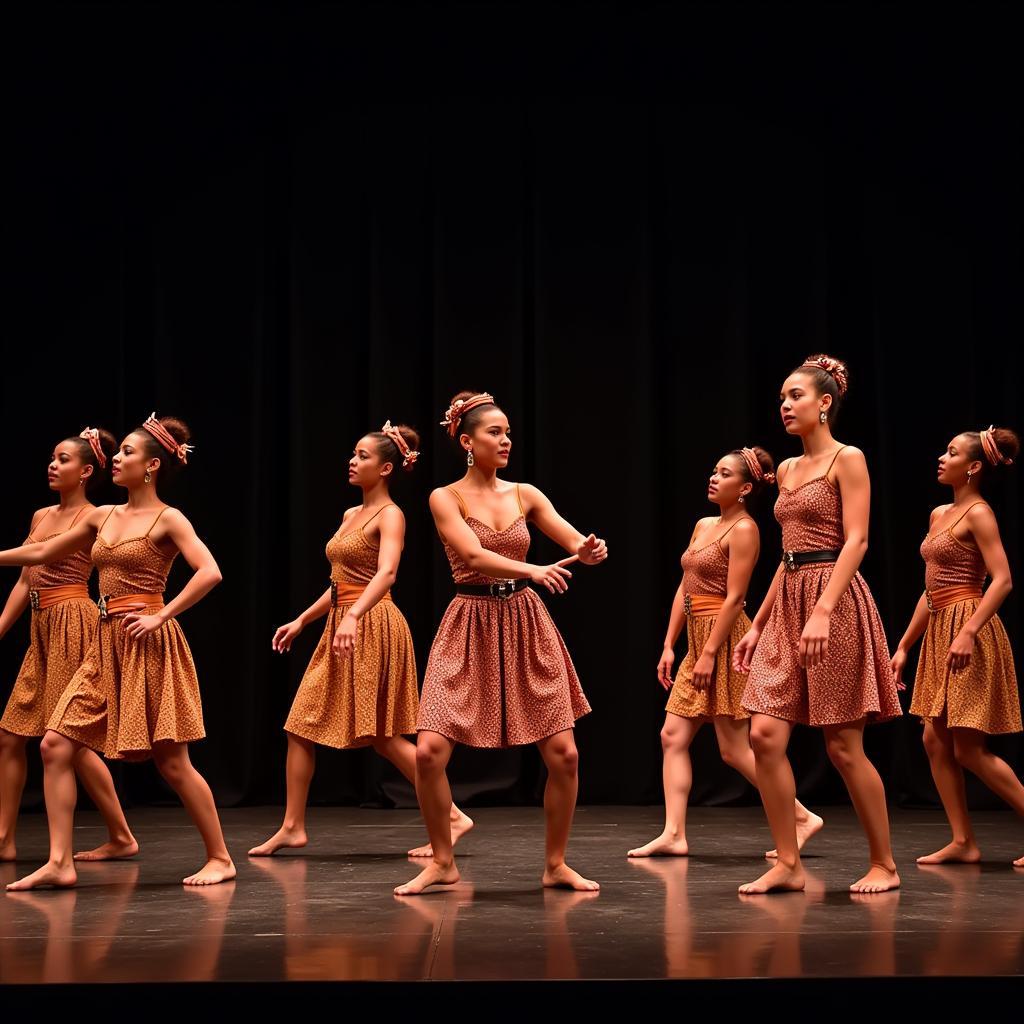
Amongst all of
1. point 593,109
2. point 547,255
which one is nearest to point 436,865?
point 547,255

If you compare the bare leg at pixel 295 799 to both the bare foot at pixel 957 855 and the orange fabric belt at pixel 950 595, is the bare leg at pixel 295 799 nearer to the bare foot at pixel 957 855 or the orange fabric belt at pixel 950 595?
the bare foot at pixel 957 855

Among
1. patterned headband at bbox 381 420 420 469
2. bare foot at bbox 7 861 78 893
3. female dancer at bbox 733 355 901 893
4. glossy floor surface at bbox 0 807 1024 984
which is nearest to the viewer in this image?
glossy floor surface at bbox 0 807 1024 984

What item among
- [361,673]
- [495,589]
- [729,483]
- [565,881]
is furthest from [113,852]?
[729,483]

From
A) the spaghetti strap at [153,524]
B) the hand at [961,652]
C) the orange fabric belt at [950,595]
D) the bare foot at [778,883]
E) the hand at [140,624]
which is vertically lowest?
the bare foot at [778,883]

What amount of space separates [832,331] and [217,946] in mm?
5120

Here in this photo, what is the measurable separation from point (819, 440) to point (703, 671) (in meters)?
1.20

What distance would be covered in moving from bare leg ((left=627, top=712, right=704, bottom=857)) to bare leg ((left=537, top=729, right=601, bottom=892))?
0.88 meters

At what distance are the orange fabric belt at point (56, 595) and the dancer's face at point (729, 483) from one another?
2.47m

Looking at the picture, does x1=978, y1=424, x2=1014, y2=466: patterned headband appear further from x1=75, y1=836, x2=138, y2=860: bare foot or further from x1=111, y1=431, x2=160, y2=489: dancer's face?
x1=75, y1=836, x2=138, y2=860: bare foot

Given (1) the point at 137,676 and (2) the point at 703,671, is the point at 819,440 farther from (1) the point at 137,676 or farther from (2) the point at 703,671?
(1) the point at 137,676

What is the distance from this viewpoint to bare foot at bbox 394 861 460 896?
14.4ft

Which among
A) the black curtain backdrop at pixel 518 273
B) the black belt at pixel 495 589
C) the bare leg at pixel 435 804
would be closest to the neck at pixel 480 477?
the black belt at pixel 495 589

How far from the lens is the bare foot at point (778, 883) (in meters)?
4.35

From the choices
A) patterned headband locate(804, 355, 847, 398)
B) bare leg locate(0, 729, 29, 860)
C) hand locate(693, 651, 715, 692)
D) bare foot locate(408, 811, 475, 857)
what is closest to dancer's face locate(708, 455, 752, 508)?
hand locate(693, 651, 715, 692)
